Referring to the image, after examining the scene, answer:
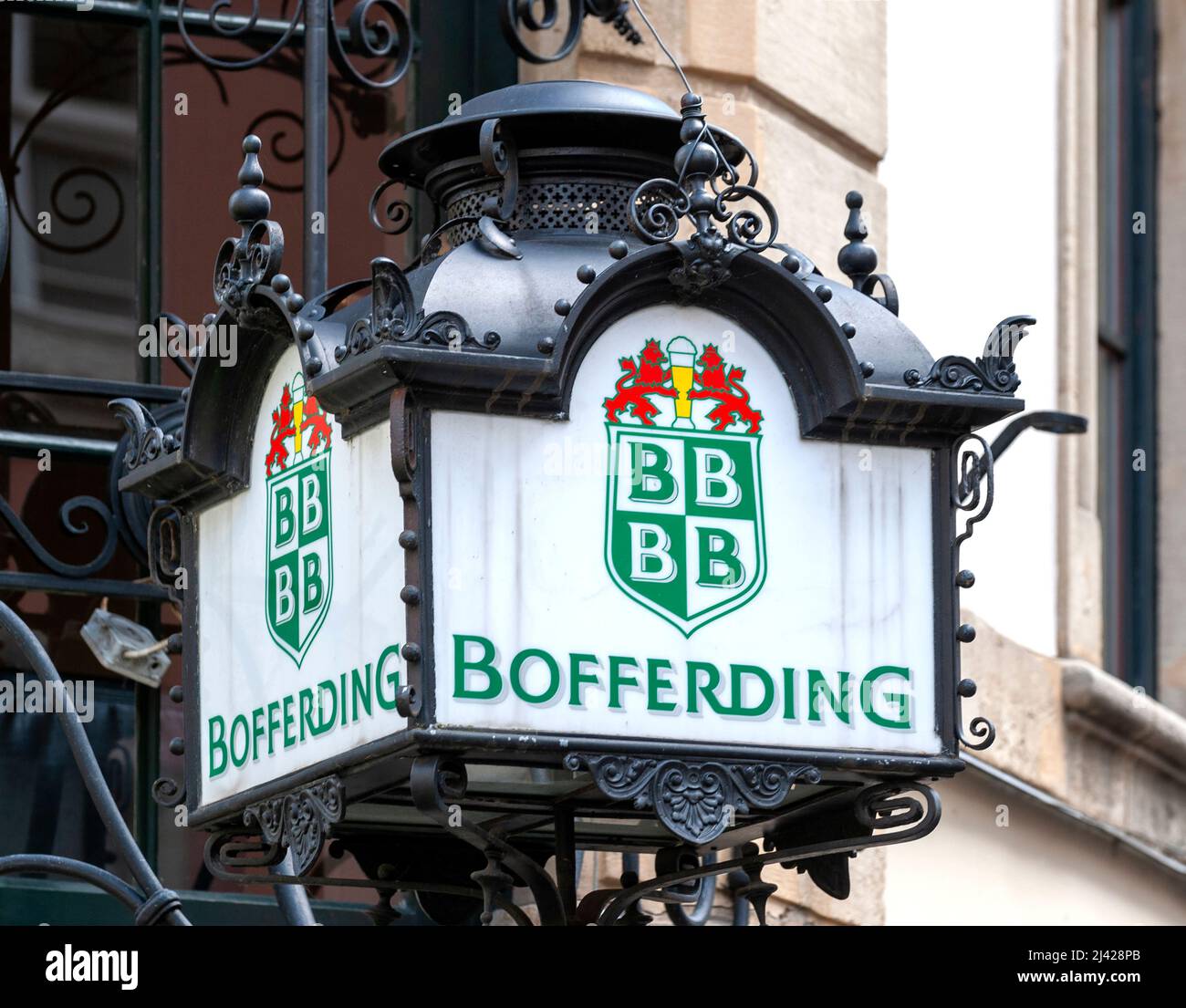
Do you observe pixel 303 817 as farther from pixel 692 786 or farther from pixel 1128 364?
pixel 1128 364

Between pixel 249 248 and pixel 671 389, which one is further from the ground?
pixel 249 248

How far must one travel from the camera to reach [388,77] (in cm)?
627

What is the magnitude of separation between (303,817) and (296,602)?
1.04ft

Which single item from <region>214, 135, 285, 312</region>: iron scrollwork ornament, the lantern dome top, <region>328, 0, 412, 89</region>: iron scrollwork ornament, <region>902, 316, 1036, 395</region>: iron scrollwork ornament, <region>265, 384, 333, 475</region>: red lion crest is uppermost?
<region>328, 0, 412, 89</region>: iron scrollwork ornament

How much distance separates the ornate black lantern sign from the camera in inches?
148

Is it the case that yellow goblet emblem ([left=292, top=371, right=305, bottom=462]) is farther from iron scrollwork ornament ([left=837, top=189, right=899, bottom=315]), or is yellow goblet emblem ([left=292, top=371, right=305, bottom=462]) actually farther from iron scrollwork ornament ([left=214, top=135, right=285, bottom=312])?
iron scrollwork ornament ([left=837, top=189, right=899, bottom=315])

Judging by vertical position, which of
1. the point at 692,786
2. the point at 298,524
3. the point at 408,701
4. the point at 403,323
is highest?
the point at 403,323

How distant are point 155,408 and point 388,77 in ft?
3.30

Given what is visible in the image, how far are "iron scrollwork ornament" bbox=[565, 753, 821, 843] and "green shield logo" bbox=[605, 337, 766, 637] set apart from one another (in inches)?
7.7

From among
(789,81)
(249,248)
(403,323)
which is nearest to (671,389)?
(403,323)

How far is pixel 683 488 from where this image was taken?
12.7 ft

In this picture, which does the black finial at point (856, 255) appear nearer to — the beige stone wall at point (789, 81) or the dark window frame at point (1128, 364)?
the beige stone wall at point (789, 81)

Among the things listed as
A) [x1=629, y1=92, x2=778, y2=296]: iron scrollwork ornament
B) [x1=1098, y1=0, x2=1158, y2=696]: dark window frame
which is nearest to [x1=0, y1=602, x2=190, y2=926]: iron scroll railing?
[x1=629, y1=92, x2=778, y2=296]: iron scrollwork ornament
